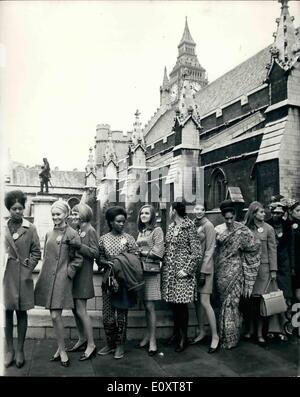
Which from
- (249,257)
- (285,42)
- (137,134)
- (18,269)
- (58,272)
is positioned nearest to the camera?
(18,269)

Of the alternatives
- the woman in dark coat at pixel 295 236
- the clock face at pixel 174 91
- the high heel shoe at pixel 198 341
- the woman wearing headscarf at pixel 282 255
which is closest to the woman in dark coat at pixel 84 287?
the high heel shoe at pixel 198 341

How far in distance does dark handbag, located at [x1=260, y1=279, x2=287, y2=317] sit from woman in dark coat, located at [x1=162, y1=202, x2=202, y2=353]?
102cm

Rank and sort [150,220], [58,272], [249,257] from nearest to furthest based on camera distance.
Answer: [58,272]
[150,220]
[249,257]

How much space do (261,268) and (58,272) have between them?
2.86m

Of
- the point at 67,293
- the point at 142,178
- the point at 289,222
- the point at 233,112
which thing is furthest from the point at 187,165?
the point at 67,293

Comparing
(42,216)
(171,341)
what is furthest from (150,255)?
(42,216)

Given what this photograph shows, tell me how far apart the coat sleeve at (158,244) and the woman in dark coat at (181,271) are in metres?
0.16

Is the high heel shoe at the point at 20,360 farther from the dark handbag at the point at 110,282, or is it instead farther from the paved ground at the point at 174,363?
the dark handbag at the point at 110,282

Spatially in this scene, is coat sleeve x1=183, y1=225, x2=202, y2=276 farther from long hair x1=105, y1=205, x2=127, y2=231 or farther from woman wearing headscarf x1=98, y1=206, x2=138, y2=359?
long hair x1=105, y1=205, x2=127, y2=231

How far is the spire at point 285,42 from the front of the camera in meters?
13.0

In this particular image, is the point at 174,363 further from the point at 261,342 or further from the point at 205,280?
the point at 261,342

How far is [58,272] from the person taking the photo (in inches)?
174

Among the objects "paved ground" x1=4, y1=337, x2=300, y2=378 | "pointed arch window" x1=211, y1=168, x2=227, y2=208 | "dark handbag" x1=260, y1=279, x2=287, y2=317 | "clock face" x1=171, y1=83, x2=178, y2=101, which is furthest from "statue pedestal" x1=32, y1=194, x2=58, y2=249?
"clock face" x1=171, y1=83, x2=178, y2=101

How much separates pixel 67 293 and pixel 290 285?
130 inches
